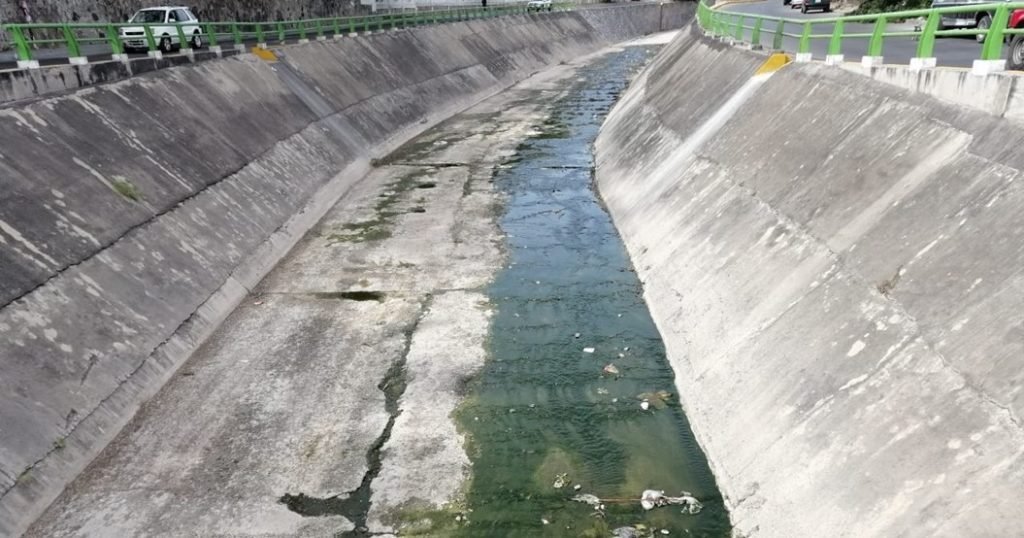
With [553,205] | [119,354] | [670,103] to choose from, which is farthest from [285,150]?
[670,103]

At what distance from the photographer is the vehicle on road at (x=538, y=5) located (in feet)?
209

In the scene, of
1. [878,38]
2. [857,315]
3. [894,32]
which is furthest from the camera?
[894,32]

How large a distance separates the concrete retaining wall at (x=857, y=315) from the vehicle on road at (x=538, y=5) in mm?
54138

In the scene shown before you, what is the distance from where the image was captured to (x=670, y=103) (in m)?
23.2

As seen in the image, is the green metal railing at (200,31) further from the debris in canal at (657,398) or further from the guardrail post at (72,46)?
the debris in canal at (657,398)

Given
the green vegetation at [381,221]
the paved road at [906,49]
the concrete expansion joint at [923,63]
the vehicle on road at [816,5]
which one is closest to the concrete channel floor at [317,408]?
the green vegetation at [381,221]

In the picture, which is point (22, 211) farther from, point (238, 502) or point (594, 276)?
point (594, 276)

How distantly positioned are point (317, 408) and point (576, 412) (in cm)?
404

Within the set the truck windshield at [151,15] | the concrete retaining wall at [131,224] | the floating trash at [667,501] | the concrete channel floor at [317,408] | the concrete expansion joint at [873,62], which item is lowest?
the floating trash at [667,501]

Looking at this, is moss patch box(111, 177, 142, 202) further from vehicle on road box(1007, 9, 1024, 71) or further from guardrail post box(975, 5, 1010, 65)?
vehicle on road box(1007, 9, 1024, 71)

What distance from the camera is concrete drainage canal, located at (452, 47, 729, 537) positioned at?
26.0 feet

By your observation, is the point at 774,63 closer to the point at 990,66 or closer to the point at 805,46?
the point at 805,46

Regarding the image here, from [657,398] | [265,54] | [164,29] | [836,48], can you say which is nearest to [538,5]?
[265,54]

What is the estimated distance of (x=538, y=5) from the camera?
64.7 meters
